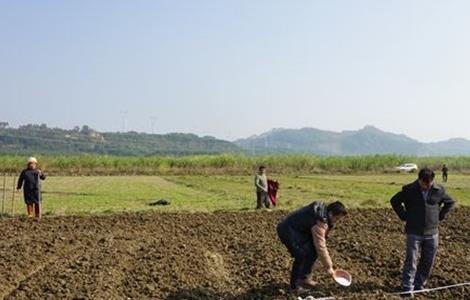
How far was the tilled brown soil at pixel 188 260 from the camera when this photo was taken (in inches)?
366

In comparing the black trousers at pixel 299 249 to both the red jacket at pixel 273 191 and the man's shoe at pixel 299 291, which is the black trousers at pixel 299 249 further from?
the red jacket at pixel 273 191

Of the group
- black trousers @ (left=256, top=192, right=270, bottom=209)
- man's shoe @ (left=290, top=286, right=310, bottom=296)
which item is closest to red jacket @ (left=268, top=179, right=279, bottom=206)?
black trousers @ (left=256, top=192, right=270, bottom=209)

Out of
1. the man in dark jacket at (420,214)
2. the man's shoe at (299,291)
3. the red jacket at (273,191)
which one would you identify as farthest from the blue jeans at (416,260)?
the red jacket at (273,191)

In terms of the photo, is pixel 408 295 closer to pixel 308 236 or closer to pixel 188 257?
pixel 308 236

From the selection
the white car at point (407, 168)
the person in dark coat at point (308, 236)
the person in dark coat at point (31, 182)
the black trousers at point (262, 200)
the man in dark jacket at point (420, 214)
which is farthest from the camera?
the white car at point (407, 168)

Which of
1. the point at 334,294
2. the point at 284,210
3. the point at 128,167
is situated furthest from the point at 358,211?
the point at 128,167

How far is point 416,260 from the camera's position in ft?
29.7

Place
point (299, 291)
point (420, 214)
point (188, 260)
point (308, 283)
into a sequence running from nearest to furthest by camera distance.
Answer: point (420, 214) < point (299, 291) < point (308, 283) < point (188, 260)

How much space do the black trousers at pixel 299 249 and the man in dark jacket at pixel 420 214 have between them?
1.34m

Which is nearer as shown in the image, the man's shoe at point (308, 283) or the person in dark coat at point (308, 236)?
the person in dark coat at point (308, 236)

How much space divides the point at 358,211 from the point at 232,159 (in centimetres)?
4394

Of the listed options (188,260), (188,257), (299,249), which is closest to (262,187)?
(188,257)

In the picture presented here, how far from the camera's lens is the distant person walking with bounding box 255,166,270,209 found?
21191 mm

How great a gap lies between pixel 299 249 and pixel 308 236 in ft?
0.73
